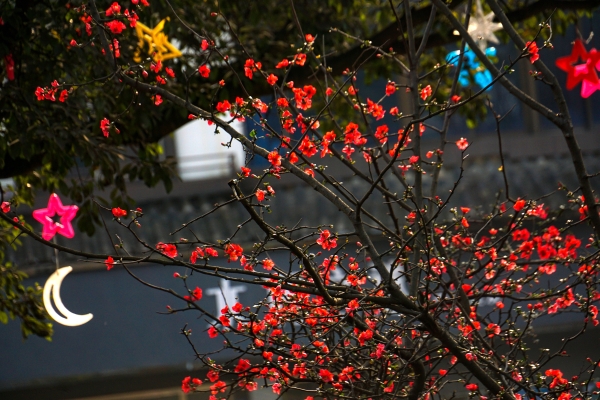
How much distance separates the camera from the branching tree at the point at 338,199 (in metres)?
3.11

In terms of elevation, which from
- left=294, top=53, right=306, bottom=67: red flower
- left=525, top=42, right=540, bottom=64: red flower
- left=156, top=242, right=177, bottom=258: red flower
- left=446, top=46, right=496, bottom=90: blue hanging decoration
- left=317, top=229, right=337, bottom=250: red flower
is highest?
left=446, top=46, right=496, bottom=90: blue hanging decoration

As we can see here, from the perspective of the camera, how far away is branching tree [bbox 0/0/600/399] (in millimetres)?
3109

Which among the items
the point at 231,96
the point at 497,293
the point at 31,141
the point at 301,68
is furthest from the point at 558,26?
the point at 31,141

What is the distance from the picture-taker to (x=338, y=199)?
3.18 meters

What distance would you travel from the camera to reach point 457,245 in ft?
14.5

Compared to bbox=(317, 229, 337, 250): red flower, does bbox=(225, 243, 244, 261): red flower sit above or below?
below

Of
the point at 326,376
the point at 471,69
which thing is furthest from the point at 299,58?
the point at 471,69

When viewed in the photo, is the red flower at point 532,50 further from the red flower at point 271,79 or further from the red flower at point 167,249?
the red flower at point 167,249

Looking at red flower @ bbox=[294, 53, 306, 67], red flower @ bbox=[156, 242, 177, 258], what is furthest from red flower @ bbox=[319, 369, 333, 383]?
red flower @ bbox=[294, 53, 306, 67]

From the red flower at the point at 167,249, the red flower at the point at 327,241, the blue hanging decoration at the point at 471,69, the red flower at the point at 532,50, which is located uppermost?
the blue hanging decoration at the point at 471,69

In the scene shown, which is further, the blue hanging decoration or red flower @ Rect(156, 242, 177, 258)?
the blue hanging decoration

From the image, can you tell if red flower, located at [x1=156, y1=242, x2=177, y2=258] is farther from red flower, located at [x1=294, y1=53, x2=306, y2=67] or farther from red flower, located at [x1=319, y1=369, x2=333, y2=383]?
red flower, located at [x1=294, y1=53, x2=306, y2=67]

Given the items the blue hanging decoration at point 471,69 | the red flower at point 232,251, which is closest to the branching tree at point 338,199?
the red flower at point 232,251

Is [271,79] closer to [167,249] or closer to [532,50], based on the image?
[167,249]
